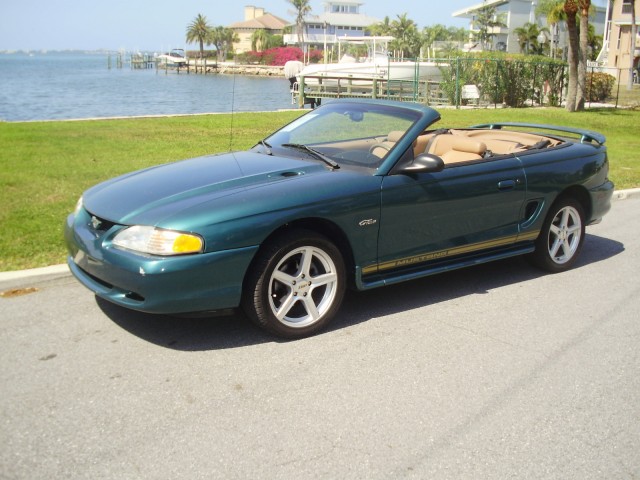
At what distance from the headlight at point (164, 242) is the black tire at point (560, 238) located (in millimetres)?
3310

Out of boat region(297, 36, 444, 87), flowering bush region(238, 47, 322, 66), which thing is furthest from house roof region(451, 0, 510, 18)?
boat region(297, 36, 444, 87)

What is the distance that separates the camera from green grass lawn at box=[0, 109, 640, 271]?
6.71 meters

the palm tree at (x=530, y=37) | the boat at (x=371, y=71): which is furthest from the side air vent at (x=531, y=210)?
the palm tree at (x=530, y=37)

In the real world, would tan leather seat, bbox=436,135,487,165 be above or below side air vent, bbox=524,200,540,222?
above

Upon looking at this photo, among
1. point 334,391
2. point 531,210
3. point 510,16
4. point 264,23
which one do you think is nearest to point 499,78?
point 531,210

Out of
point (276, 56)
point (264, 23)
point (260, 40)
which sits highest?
point (264, 23)

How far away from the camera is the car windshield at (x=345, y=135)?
5.26 m

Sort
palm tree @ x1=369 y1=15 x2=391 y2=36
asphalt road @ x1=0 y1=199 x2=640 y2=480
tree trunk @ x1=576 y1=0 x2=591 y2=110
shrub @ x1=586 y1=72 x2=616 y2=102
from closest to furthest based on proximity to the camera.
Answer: asphalt road @ x1=0 y1=199 x2=640 y2=480 → tree trunk @ x1=576 y1=0 x2=591 y2=110 → shrub @ x1=586 y1=72 x2=616 y2=102 → palm tree @ x1=369 y1=15 x2=391 y2=36

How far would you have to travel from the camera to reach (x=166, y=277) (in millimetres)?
4043

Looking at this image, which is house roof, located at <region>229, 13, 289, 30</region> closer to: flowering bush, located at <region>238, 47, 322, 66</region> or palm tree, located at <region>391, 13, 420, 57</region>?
flowering bush, located at <region>238, 47, 322, 66</region>

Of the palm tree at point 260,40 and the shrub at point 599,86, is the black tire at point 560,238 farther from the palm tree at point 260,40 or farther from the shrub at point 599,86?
the palm tree at point 260,40

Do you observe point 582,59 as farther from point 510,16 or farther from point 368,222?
point 510,16

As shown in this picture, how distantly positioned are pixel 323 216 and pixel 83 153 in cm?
835

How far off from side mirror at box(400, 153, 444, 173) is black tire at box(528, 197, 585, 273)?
1606 mm
